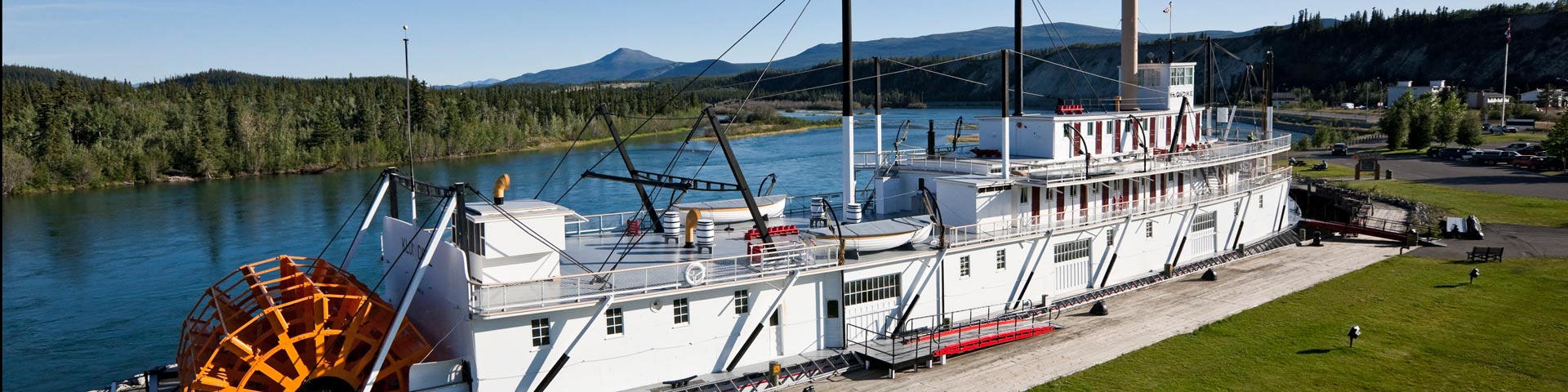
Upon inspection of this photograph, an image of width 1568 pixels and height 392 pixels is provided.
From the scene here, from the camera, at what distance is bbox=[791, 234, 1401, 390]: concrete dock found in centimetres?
1888

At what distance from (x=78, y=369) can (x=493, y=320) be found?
15044 mm

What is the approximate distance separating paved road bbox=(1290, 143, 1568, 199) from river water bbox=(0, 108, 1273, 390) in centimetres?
2951

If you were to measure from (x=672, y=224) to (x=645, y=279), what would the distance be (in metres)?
3.96

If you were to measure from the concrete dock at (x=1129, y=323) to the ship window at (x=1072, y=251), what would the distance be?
138 centimetres

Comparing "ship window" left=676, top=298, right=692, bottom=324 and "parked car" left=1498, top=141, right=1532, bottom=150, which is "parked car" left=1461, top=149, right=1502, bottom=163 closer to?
"parked car" left=1498, top=141, right=1532, bottom=150

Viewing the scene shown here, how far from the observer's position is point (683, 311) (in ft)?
59.5

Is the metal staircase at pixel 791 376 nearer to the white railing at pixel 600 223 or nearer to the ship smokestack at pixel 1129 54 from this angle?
the white railing at pixel 600 223

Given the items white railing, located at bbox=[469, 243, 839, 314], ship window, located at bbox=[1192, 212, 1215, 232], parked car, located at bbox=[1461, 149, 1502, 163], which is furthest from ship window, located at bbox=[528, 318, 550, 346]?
parked car, located at bbox=[1461, 149, 1502, 163]

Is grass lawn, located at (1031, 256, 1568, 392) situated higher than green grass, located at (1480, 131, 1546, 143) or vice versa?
green grass, located at (1480, 131, 1546, 143)

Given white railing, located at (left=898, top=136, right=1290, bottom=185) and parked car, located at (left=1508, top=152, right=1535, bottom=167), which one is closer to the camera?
white railing, located at (left=898, top=136, right=1290, bottom=185)

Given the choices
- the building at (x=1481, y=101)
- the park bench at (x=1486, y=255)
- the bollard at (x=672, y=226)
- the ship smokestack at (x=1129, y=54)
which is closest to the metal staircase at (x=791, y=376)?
the bollard at (x=672, y=226)

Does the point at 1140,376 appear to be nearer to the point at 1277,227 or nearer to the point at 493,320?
the point at 493,320

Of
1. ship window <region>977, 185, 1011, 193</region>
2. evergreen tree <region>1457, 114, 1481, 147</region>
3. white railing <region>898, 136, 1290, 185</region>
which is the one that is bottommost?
ship window <region>977, 185, 1011, 193</region>

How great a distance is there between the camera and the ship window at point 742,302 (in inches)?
734
